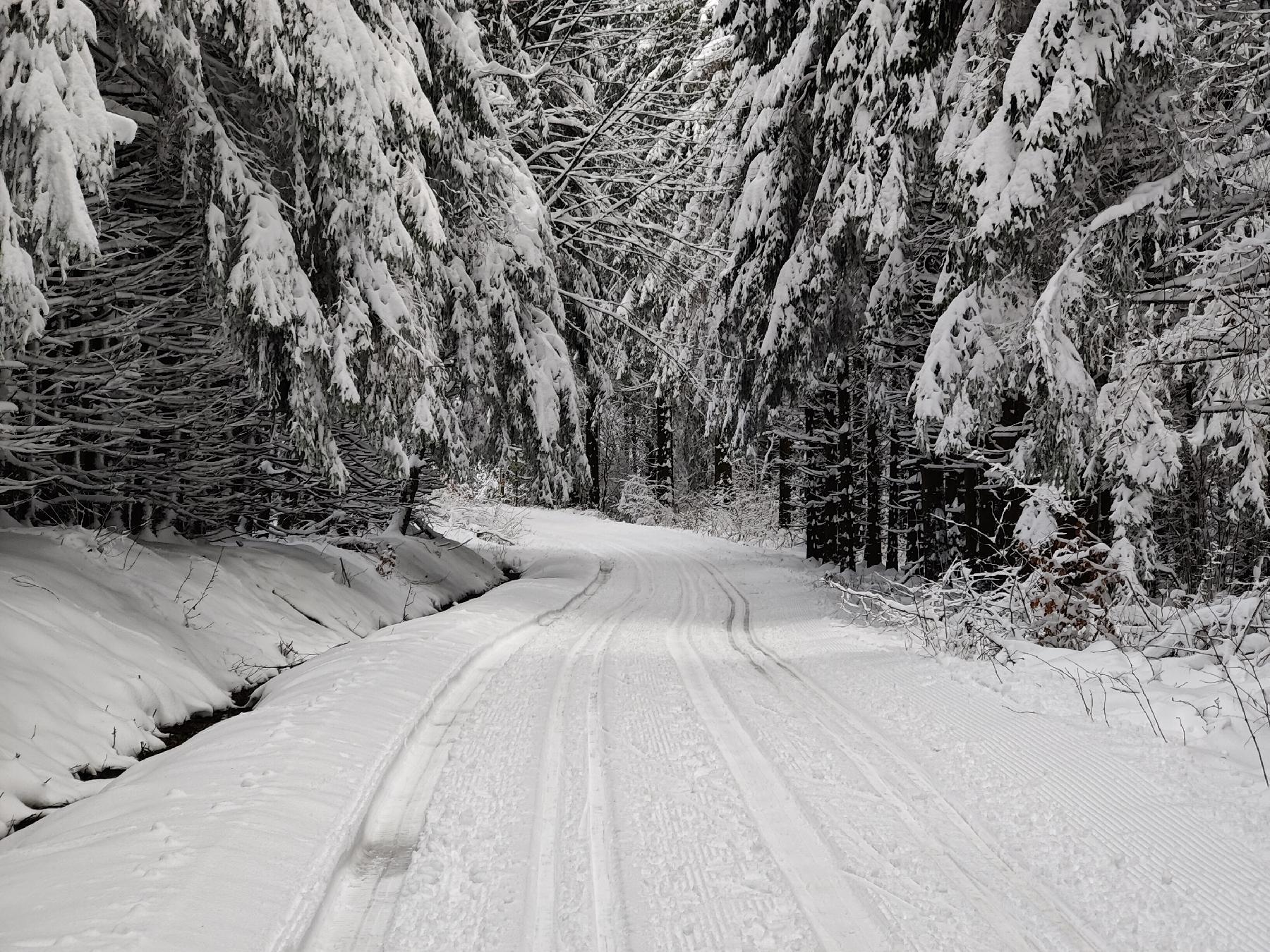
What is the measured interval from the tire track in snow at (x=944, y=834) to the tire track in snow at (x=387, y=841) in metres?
2.24

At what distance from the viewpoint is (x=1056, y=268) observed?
7652mm

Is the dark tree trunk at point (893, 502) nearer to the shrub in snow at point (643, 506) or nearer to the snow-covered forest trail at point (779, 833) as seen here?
the snow-covered forest trail at point (779, 833)

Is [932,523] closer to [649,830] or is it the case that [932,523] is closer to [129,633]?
[649,830]

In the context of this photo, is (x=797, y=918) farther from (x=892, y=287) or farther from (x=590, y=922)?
(x=892, y=287)

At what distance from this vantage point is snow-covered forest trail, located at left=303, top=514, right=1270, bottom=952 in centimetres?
303

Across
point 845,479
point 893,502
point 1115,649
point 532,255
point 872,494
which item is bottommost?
point 1115,649

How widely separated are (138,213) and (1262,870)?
8612mm

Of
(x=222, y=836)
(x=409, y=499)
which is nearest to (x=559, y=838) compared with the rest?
(x=222, y=836)

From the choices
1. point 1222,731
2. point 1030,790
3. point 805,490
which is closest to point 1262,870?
point 1030,790

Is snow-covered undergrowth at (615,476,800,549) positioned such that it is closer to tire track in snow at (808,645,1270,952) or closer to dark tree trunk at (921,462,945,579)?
dark tree trunk at (921,462,945,579)

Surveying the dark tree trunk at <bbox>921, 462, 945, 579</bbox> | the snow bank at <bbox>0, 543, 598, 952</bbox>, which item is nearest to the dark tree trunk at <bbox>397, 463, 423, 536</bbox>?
the snow bank at <bbox>0, 543, 598, 952</bbox>

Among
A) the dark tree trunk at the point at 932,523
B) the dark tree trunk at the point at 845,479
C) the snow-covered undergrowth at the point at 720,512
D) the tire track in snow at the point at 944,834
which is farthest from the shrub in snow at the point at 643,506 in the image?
the tire track in snow at the point at 944,834

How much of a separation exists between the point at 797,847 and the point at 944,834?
712mm

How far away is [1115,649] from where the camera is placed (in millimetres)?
6488
